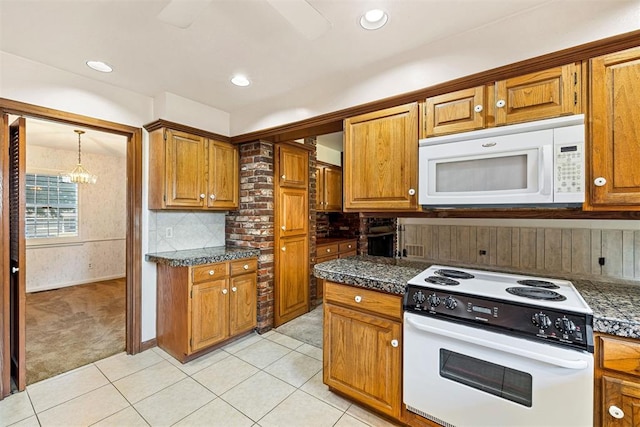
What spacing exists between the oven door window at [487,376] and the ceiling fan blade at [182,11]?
2.10 meters

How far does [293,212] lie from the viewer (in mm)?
3467

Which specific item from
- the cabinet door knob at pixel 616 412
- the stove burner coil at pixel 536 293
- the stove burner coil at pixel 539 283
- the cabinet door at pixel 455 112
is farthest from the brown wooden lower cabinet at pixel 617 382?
the cabinet door at pixel 455 112

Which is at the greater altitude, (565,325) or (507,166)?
(507,166)

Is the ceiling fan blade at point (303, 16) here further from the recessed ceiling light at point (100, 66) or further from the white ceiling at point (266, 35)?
the recessed ceiling light at point (100, 66)

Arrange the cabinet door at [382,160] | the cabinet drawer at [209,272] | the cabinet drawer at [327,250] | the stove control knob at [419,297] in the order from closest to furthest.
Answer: the stove control knob at [419,297] → the cabinet door at [382,160] → the cabinet drawer at [209,272] → the cabinet drawer at [327,250]

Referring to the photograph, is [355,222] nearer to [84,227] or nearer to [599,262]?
[599,262]

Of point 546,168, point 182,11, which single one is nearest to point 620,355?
point 546,168

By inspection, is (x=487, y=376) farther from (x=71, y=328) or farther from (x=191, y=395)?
(x=71, y=328)

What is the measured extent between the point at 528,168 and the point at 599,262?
1.21 m

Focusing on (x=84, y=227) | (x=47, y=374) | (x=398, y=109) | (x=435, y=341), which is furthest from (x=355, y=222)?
(x=84, y=227)

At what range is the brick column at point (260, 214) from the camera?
123 inches

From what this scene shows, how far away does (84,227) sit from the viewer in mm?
5188

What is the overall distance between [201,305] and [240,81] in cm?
206

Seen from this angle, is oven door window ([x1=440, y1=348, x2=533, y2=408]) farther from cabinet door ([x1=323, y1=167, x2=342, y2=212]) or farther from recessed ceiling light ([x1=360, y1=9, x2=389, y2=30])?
cabinet door ([x1=323, y1=167, x2=342, y2=212])
